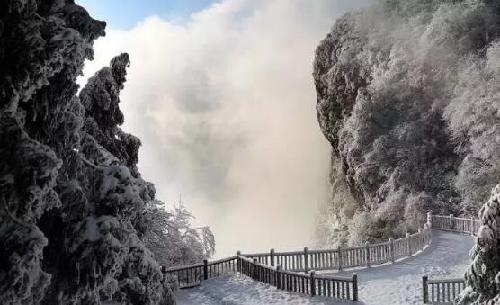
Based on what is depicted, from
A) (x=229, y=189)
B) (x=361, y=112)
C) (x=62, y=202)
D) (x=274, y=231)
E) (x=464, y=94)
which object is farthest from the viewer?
→ (x=229, y=189)

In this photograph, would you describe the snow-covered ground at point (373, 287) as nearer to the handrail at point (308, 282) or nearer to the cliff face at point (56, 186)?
the handrail at point (308, 282)

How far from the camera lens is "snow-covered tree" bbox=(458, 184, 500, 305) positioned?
8289mm

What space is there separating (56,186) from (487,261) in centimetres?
705

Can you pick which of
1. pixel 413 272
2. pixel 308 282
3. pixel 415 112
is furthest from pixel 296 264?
pixel 415 112

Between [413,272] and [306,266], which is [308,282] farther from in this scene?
[413,272]

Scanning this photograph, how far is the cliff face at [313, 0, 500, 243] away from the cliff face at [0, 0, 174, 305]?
2530 cm

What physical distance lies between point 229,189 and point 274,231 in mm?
16615

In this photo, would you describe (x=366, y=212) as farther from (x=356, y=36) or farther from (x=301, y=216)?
(x=301, y=216)

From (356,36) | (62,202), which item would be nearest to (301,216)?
(356,36)

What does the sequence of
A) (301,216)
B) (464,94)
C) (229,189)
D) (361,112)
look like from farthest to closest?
(229,189)
(301,216)
(361,112)
(464,94)

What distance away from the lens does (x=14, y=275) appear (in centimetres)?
518

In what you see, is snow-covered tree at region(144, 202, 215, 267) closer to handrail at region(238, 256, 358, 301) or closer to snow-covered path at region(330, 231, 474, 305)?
handrail at region(238, 256, 358, 301)

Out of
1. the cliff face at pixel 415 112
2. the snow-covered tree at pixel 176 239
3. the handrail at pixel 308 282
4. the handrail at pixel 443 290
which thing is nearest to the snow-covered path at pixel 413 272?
the handrail at pixel 443 290

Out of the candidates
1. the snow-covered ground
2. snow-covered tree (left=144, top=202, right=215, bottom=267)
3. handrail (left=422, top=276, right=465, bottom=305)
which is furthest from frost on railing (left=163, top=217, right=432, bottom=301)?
snow-covered tree (left=144, top=202, right=215, bottom=267)
